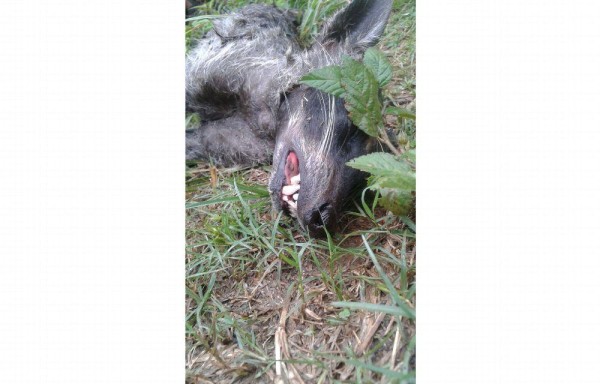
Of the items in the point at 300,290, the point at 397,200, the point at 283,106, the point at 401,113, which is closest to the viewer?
the point at 397,200

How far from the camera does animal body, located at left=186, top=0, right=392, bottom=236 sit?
2.13 meters

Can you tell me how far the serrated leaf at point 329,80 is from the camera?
1.89 metres

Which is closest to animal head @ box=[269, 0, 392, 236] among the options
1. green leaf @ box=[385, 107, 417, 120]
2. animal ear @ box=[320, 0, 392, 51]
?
animal ear @ box=[320, 0, 392, 51]

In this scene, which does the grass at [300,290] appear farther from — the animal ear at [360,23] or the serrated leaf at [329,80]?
the serrated leaf at [329,80]

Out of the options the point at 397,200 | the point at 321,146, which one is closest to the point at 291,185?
the point at 321,146

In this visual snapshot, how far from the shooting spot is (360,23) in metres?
2.67

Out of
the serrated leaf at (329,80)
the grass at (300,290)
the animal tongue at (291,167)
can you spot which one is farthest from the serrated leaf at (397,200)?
the animal tongue at (291,167)

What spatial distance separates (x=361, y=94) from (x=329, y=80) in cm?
13

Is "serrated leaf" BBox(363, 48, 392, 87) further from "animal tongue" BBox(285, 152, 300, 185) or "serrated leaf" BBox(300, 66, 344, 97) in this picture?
"animal tongue" BBox(285, 152, 300, 185)

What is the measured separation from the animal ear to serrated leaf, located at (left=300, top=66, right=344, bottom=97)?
770 millimetres

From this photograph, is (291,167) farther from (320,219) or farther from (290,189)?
(320,219)

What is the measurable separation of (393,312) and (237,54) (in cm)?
215

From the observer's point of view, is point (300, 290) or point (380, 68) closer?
point (300, 290)
